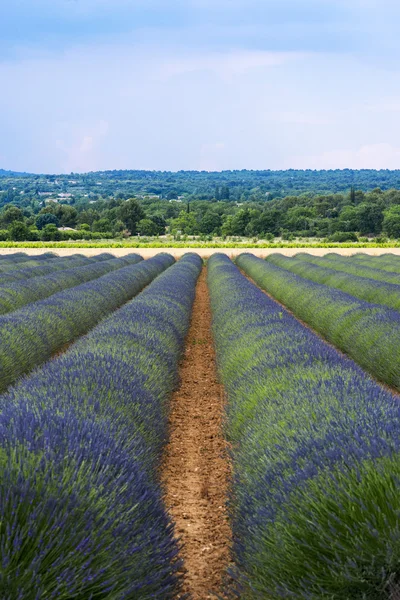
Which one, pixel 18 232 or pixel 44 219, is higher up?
pixel 44 219

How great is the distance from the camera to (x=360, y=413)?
3.11m

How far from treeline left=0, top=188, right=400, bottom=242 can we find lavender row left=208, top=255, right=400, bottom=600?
2254 inches

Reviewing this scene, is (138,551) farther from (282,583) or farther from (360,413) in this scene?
(360,413)

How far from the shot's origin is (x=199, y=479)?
4633mm

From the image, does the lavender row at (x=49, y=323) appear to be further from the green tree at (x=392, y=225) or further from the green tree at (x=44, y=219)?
the green tree at (x=44, y=219)

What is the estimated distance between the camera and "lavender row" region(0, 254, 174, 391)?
7.01 metres

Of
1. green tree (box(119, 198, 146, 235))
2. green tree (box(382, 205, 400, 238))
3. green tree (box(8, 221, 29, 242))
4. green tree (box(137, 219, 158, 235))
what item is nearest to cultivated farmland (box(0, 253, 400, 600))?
green tree (box(8, 221, 29, 242))

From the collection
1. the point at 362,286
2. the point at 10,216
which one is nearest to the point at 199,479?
the point at 362,286

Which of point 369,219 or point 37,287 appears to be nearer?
point 37,287

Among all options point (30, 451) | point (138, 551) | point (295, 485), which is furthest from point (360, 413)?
point (30, 451)

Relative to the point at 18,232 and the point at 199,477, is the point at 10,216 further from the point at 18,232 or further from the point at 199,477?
the point at 199,477

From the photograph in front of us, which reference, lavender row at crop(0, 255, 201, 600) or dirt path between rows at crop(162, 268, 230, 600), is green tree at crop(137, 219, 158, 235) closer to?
dirt path between rows at crop(162, 268, 230, 600)

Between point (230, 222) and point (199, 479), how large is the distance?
71441 mm

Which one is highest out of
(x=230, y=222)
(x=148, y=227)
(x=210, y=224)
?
(x=230, y=222)
